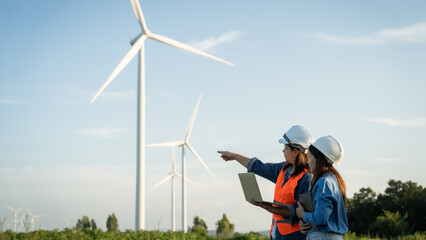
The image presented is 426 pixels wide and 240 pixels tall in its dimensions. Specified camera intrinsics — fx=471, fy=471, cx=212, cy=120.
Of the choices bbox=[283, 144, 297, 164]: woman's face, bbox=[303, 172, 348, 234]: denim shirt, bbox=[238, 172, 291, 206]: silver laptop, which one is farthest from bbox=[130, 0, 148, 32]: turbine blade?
bbox=[303, 172, 348, 234]: denim shirt

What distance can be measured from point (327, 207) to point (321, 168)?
1.40 ft

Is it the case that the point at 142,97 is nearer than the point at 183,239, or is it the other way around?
the point at 183,239

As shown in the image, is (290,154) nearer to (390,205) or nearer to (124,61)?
(124,61)

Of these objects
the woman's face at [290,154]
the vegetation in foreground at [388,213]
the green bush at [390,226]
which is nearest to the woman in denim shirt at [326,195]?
the woman's face at [290,154]

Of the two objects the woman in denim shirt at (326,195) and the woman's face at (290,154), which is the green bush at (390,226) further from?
the woman in denim shirt at (326,195)

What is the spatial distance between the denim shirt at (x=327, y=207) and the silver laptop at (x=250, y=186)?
1.87ft

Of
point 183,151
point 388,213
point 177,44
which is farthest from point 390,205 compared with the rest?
point 177,44

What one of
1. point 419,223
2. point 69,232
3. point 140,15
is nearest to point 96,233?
point 69,232

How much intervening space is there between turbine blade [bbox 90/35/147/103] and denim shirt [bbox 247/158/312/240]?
16.3 m

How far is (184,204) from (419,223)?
55.1 ft

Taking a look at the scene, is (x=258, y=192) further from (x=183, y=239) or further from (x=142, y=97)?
(x=142, y=97)

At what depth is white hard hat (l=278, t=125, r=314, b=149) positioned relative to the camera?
4.86 metres

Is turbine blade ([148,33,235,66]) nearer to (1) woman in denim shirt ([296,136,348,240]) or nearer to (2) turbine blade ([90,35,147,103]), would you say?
(2) turbine blade ([90,35,147,103])

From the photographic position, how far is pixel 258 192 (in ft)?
15.3
